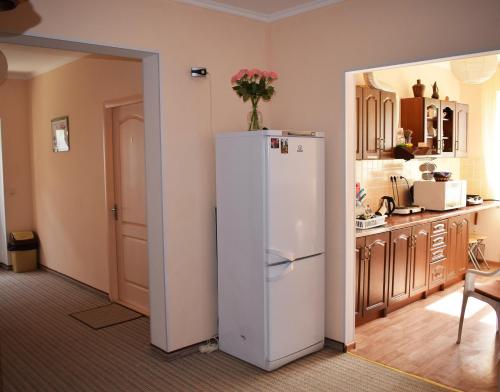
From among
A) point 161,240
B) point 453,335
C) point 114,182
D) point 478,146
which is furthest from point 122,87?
point 478,146

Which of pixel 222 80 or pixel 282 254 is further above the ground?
pixel 222 80

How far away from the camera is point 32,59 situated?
5723mm

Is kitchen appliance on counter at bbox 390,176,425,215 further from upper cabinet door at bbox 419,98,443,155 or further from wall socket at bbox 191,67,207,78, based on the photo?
wall socket at bbox 191,67,207,78

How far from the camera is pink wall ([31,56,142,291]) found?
5.16 metres

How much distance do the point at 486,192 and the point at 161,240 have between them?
5.13 m

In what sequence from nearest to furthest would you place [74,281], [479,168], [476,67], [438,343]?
[438,343], [476,67], [74,281], [479,168]

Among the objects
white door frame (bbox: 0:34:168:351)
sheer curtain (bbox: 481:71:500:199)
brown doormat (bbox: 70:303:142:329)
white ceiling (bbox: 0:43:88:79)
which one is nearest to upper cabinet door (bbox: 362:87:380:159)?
white door frame (bbox: 0:34:168:351)

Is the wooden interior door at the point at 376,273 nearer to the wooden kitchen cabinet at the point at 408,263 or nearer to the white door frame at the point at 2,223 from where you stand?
the wooden kitchen cabinet at the point at 408,263

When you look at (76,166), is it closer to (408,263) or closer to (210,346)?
(210,346)

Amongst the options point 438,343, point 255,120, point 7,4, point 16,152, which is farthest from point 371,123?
point 16,152

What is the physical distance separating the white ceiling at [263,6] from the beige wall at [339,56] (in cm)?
6

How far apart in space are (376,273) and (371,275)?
0.08 meters

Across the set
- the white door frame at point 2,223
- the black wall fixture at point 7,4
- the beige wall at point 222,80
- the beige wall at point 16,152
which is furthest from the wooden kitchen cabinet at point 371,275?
the white door frame at point 2,223

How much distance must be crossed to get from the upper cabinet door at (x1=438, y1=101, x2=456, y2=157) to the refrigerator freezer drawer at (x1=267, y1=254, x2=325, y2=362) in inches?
129
